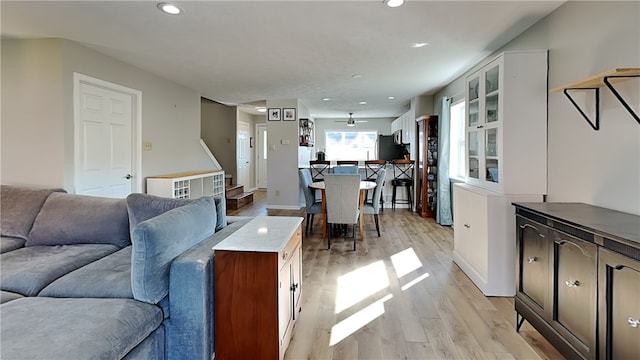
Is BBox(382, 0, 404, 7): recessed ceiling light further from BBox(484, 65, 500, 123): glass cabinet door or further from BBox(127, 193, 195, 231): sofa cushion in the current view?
BBox(127, 193, 195, 231): sofa cushion

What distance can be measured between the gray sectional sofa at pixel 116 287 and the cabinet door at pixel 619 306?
1.85 meters

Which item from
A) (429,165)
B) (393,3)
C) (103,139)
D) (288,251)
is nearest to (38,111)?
(103,139)

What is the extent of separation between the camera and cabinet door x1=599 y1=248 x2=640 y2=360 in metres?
1.29

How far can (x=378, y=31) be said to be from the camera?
3061 mm


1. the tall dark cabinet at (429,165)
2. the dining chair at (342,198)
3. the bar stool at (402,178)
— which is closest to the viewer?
the dining chair at (342,198)

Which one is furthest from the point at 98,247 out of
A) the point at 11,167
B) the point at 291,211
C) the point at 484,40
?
the point at 291,211

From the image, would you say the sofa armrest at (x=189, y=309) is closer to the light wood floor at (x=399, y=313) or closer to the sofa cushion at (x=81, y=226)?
the light wood floor at (x=399, y=313)

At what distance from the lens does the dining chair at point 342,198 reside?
410 centimetres

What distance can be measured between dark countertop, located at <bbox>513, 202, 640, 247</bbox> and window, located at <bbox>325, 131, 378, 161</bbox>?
9206 millimetres

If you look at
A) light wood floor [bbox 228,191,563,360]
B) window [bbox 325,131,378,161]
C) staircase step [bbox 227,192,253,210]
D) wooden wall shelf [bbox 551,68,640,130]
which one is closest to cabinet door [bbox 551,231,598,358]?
light wood floor [bbox 228,191,563,360]

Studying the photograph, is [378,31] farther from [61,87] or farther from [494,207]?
[61,87]

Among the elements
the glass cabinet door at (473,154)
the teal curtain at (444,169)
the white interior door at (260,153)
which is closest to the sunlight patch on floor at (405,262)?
the glass cabinet door at (473,154)

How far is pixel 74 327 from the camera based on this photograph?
1.38 meters

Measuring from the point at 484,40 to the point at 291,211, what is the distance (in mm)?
4533
